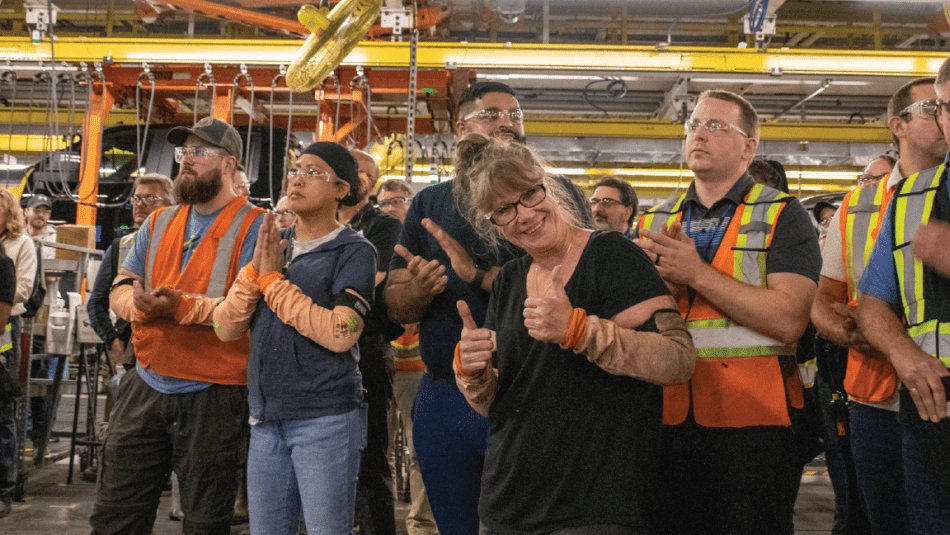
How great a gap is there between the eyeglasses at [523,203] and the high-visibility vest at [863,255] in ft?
3.68

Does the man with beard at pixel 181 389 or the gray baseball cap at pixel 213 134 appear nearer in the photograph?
the man with beard at pixel 181 389

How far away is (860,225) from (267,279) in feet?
6.23

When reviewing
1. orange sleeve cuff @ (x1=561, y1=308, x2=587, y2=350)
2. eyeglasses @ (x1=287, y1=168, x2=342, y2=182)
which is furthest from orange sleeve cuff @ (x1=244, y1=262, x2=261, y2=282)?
orange sleeve cuff @ (x1=561, y1=308, x2=587, y2=350)

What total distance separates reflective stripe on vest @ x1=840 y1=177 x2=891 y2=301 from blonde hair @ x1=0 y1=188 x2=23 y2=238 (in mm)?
4555

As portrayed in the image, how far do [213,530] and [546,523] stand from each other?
144cm

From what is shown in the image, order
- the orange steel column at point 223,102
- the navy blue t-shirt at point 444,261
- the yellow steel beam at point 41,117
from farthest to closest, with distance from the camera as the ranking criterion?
the yellow steel beam at point 41,117
the orange steel column at point 223,102
the navy blue t-shirt at point 444,261

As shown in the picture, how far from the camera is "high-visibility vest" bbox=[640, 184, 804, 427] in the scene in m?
1.81

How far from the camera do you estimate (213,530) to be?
237 centimetres

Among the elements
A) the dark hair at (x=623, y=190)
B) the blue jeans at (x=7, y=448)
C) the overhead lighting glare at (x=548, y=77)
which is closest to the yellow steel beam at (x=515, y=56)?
the overhead lighting glare at (x=548, y=77)

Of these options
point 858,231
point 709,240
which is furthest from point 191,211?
point 858,231

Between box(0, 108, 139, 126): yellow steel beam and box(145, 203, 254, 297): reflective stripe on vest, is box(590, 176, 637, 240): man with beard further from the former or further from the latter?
box(0, 108, 139, 126): yellow steel beam

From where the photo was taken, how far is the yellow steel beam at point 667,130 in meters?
8.76

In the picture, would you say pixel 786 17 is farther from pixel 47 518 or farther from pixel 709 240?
pixel 47 518

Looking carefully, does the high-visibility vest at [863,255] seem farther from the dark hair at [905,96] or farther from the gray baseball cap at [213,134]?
the gray baseball cap at [213,134]
